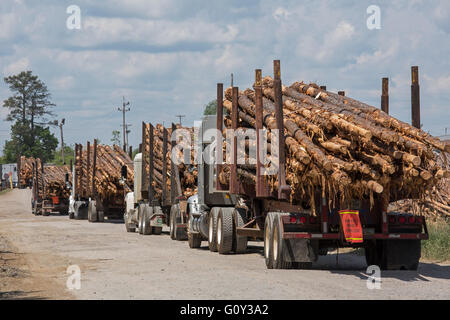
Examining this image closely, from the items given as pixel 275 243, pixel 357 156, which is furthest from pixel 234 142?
pixel 357 156

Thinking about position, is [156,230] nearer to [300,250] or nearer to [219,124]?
[219,124]

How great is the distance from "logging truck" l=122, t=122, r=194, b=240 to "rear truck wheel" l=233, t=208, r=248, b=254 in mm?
4627

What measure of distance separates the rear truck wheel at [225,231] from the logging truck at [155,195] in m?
4.46

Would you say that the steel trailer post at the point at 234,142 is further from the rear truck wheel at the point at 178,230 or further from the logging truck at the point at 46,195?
the logging truck at the point at 46,195

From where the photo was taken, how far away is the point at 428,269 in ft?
51.1

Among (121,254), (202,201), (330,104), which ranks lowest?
(121,254)

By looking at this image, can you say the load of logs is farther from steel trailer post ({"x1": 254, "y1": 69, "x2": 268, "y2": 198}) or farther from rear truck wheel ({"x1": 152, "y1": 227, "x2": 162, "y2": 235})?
steel trailer post ({"x1": 254, "y1": 69, "x2": 268, "y2": 198})

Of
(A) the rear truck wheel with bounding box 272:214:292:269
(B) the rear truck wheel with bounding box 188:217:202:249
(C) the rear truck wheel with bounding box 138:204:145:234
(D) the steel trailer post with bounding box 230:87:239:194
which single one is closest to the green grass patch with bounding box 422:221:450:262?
(A) the rear truck wheel with bounding box 272:214:292:269

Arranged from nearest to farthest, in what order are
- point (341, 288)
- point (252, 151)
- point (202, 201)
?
point (341, 288) < point (252, 151) < point (202, 201)

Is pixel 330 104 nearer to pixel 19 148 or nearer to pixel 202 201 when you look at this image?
pixel 202 201

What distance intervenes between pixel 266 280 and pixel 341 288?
1468 mm
